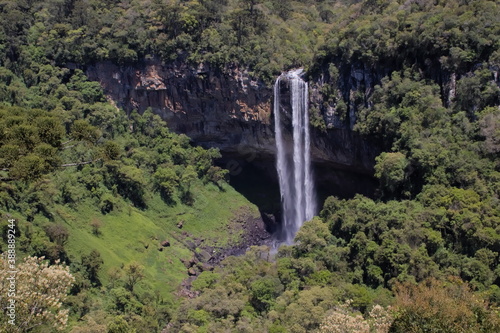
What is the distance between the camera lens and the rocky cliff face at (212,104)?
136ft

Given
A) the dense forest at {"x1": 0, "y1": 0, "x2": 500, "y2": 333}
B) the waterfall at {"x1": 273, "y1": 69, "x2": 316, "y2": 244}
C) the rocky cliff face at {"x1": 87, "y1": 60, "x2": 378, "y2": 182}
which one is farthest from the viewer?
the rocky cliff face at {"x1": 87, "y1": 60, "x2": 378, "y2": 182}

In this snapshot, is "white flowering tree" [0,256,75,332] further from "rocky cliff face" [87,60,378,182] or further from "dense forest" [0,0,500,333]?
"rocky cliff face" [87,60,378,182]

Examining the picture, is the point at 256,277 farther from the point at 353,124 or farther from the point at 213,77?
the point at 213,77

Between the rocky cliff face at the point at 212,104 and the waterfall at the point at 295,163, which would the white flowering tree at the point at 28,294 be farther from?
the rocky cliff face at the point at 212,104

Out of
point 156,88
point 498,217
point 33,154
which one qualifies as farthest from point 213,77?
point 33,154

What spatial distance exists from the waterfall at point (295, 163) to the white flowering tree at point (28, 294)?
28210 mm

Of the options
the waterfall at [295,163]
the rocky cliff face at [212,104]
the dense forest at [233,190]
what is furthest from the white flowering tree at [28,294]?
the rocky cliff face at [212,104]

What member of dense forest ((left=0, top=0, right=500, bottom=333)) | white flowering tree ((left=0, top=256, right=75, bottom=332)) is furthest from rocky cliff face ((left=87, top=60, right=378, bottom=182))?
white flowering tree ((left=0, top=256, right=75, bottom=332))

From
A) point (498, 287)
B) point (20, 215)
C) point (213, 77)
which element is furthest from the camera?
point (213, 77)

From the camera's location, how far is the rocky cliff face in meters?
41.5

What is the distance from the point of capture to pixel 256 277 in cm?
2761

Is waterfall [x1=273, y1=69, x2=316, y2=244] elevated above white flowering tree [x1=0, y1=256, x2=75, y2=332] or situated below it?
below

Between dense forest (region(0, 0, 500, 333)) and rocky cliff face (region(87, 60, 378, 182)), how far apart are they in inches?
38.8

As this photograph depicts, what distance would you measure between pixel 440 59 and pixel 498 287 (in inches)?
574
